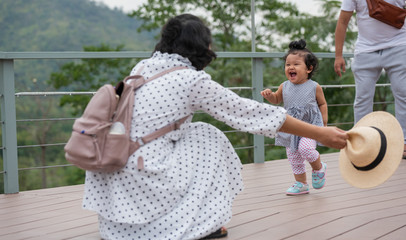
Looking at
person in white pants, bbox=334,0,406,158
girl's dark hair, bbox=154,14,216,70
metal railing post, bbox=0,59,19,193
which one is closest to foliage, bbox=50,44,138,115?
metal railing post, bbox=0,59,19,193

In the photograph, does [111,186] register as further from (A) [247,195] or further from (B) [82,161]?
(A) [247,195]

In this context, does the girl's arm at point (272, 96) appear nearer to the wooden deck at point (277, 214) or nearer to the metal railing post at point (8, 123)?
the wooden deck at point (277, 214)

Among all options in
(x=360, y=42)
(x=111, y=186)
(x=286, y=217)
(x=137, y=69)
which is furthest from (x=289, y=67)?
(x=111, y=186)

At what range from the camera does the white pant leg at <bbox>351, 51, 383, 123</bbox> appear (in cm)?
327

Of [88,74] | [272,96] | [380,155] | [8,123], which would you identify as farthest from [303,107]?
[88,74]

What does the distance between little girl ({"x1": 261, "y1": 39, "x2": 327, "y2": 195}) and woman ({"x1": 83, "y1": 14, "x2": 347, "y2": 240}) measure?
905mm

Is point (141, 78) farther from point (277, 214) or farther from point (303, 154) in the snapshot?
point (303, 154)

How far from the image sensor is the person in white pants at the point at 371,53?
321cm

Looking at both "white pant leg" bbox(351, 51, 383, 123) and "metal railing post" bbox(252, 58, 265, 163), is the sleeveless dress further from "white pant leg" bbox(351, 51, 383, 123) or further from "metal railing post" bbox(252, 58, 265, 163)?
"metal railing post" bbox(252, 58, 265, 163)

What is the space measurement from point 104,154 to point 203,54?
1.59 feet

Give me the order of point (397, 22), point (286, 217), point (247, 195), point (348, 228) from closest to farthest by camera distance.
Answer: point (348, 228) < point (286, 217) < point (247, 195) < point (397, 22)

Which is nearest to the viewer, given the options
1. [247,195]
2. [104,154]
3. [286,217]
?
[104,154]

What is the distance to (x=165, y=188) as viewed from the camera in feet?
6.14

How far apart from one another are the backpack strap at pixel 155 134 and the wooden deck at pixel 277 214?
423 mm
